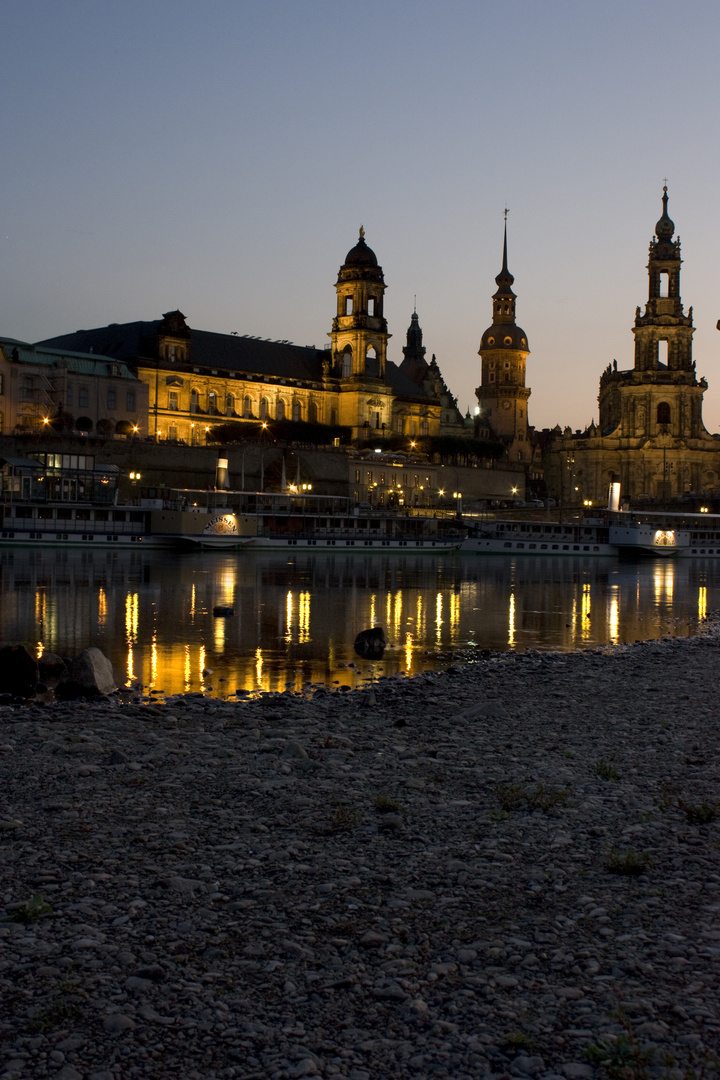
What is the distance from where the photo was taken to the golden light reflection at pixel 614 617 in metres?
27.8

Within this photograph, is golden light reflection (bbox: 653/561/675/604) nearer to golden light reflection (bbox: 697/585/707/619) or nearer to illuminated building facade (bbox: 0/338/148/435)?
golden light reflection (bbox: 697/585/707/619)

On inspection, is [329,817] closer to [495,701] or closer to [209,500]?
[495,701]

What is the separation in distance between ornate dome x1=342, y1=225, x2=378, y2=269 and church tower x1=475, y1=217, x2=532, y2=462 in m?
37.3

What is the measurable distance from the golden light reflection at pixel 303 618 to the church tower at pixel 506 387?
404 ft

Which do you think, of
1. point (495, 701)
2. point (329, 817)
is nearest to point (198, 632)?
point (495, 701)

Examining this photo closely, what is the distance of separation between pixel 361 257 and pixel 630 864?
124879 mm

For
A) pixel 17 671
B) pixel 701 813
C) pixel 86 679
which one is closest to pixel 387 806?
pixel 701 813

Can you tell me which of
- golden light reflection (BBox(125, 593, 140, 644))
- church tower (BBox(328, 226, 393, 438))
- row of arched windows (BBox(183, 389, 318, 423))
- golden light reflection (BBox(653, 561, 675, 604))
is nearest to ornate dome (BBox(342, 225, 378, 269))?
church tower (BBox(328, 226, 393, 438))

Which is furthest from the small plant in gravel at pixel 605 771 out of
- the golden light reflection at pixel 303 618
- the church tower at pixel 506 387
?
the church tower at pixel 506 387

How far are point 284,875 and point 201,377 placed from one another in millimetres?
108016

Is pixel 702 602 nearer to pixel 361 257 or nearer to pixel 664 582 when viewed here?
pixel 664 582

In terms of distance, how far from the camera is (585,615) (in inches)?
1352

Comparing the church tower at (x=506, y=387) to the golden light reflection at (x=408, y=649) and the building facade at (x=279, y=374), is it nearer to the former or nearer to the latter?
the building facade at (x=279, y=374)

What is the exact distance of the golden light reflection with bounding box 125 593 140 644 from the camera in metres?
25.0
